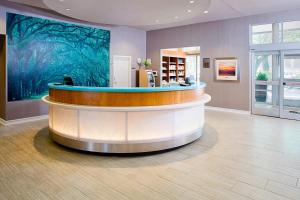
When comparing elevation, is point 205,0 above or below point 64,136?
above

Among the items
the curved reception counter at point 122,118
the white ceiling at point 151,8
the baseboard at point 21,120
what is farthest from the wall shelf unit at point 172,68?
the curved reception counter at point 122,118

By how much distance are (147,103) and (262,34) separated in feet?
18.3

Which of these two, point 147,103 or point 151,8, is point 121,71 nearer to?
point 151,8

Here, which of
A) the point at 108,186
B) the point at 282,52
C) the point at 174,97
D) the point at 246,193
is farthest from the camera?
the point at 282,52

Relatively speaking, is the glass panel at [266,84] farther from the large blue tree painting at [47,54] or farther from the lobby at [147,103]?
the large blue tree painting at [47,54]

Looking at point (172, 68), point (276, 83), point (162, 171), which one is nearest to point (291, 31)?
point (276, 83)

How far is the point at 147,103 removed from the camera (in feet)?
12.3

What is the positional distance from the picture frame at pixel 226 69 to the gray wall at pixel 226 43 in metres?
0.14

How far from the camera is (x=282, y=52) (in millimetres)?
6934

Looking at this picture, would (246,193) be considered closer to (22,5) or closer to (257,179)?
(257,179)

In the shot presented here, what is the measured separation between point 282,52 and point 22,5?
298 inches

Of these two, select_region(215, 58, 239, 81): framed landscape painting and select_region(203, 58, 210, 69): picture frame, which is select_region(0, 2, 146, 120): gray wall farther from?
select_region(215, 58, 239, 81): framed landscape painting

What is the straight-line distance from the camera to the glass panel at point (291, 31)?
22.1 ft

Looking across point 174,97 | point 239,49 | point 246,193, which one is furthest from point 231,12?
point 246,193
